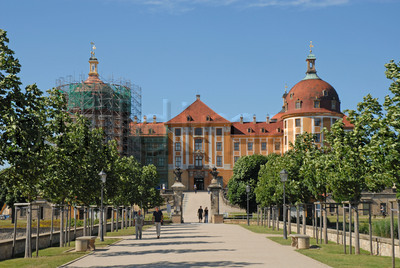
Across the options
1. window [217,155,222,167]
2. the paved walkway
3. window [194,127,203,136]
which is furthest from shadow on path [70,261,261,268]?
window [194,127,203,136]

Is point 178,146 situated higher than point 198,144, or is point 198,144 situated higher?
point 198,144

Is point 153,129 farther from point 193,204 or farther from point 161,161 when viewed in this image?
point 193,204

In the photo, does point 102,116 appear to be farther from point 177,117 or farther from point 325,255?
point 325,255

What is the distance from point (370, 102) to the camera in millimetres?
17141

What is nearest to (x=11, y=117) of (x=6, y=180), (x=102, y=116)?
(x=6, y=180)

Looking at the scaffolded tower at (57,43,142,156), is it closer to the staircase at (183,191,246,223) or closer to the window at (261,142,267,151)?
the staircase at (183,191,246,223)

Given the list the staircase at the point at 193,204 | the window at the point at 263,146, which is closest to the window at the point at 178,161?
the window at the point at 263,146

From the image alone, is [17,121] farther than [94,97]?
No

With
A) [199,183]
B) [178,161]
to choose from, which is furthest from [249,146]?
[178,161]

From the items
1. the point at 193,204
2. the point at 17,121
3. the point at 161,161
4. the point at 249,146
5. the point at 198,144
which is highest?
the point at 198,144

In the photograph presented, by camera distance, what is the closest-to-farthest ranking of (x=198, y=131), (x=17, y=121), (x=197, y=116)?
1. (x=17, y=121)
2. (x=198, y=131)
3. (x=197, y=116)

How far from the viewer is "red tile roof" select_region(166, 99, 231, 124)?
104562 mm

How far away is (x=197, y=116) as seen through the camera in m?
105

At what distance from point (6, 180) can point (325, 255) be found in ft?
35.3
